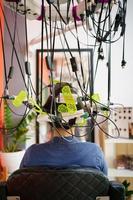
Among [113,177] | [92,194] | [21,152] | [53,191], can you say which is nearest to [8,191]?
[53,191]

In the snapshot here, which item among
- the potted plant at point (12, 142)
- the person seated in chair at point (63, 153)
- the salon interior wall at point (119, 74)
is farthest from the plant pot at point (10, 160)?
the salon interior wall at point (119, 74)

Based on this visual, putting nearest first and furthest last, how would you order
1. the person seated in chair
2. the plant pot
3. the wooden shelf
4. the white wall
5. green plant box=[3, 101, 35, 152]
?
the person seated in chair < the plant pot < green plant box=[3, 101, 35, 152] < the wooden shelf < the white wall

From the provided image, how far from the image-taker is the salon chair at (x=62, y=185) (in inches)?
43.9

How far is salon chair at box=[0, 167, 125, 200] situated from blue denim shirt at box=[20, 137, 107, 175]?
185 millimetres

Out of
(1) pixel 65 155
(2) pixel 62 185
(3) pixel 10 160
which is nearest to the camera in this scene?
(2) pixel 62 185

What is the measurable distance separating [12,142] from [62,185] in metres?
1.28

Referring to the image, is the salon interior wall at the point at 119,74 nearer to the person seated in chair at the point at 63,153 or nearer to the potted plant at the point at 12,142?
the potted plant at the point at 12,142

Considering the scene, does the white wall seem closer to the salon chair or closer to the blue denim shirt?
the blue denim shirt

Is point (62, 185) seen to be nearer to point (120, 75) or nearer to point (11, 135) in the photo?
point (11, 135)

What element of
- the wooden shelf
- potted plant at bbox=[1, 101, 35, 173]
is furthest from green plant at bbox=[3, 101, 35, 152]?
the wooden shelf

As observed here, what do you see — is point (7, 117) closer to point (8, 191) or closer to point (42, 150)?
point (42, 150)

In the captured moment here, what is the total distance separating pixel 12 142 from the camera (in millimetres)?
2330

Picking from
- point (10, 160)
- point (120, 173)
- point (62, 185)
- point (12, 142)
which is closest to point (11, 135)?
point (12, 142)

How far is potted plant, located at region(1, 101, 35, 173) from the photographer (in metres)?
2.18
